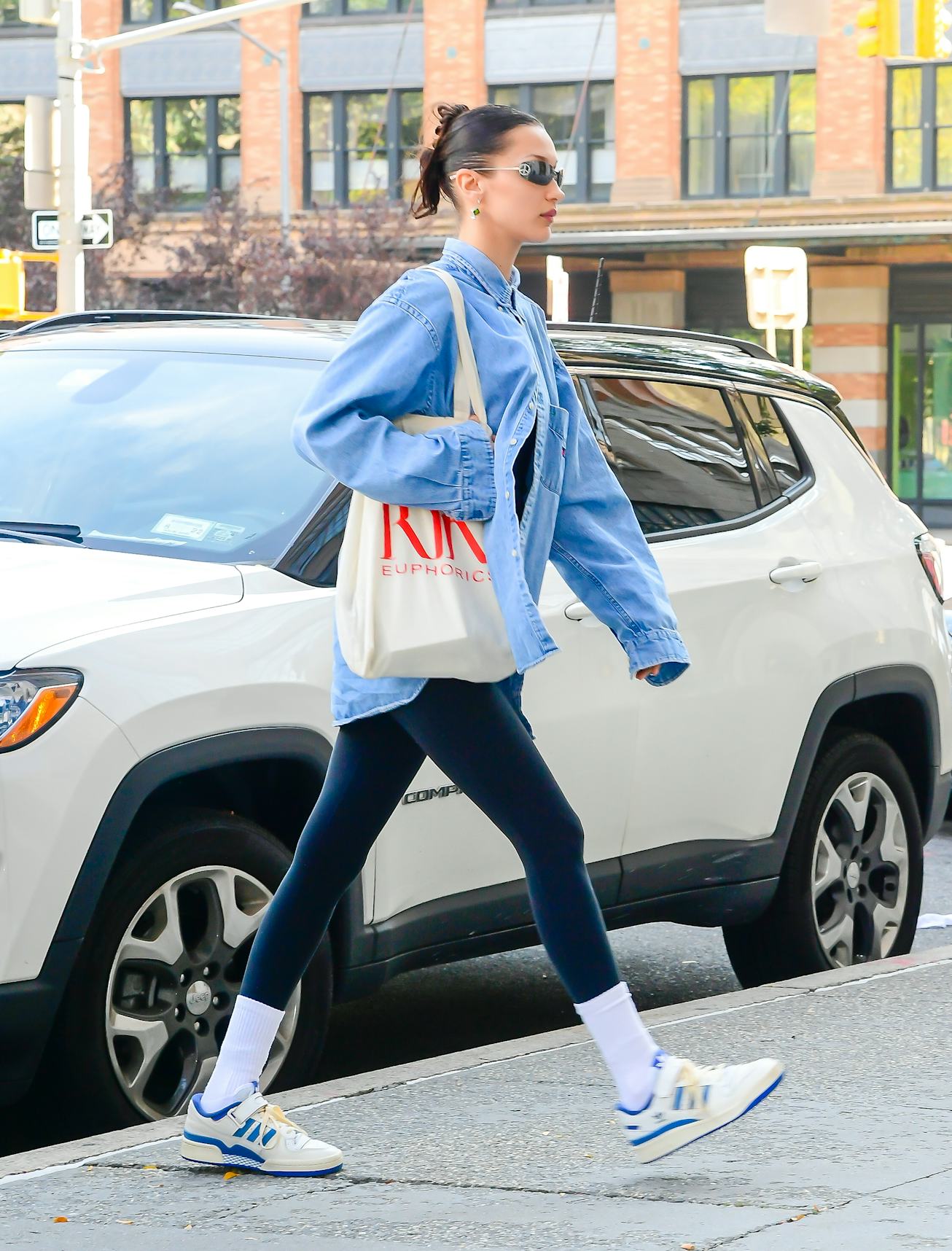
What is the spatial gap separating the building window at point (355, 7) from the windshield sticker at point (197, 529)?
120 ft

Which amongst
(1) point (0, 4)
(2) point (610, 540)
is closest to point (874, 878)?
(2) point (610, 540)

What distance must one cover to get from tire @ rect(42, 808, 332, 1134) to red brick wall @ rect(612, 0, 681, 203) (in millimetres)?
34806

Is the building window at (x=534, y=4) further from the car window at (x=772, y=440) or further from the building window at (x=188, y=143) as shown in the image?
the car window at (x=772, y=440)

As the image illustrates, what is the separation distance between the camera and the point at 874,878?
6.14 m

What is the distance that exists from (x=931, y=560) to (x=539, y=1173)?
A: 124 inches

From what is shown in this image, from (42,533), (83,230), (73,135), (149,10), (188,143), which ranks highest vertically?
(149,10)

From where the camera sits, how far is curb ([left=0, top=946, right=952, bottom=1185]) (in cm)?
392

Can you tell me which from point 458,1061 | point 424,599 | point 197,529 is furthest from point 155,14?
point 424,599

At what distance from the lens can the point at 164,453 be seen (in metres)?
5.01

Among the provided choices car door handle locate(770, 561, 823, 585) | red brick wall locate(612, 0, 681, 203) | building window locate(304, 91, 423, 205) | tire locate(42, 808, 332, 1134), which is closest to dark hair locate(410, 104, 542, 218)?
tire locate(42, 808, 332, 1134)

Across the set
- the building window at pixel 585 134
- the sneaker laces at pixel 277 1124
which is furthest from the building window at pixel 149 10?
the sneaker laces at pixel 277 1124

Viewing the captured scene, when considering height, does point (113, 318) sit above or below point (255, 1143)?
above

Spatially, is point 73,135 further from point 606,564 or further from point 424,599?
point 424,599

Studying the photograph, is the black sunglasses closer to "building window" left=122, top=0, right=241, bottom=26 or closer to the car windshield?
the car windshield
